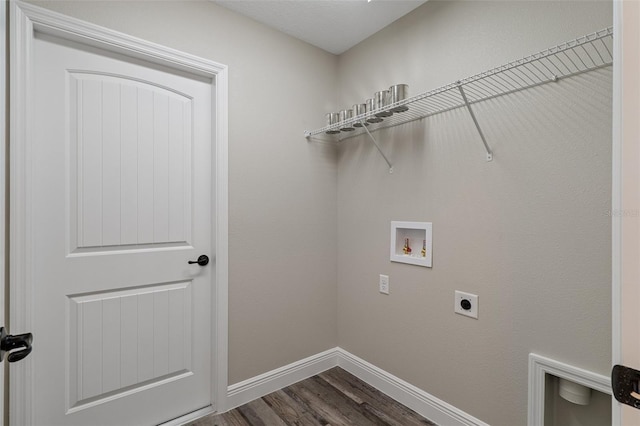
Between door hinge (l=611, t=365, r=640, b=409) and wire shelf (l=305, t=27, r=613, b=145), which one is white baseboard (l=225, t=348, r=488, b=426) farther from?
wire shelf (l=305, t=27, r=613, b=145)

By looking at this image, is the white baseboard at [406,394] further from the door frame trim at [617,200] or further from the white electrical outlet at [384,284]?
the door frame trim at [617,200]

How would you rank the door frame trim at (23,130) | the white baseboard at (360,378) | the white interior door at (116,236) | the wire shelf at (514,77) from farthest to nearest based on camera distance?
the white baseboard at (360,378)
the white interior door at (116,236)
the door frame trim at (23,130)
the wire shelf at (514,77)

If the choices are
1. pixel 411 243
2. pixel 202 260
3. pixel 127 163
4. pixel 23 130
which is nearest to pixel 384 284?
pixel 411 243

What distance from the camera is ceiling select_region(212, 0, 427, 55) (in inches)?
70.7

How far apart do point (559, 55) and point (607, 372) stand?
1.27 metres

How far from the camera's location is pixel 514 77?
1.42 meters

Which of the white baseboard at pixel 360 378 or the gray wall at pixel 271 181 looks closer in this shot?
the white baseboard at pixel 360 378

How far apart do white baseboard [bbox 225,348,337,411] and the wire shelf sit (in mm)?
1639

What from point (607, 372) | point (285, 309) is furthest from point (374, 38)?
point (607, 372)

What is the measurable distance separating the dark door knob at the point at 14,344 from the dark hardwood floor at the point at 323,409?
1.26 meters

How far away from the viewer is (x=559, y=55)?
1288 mm

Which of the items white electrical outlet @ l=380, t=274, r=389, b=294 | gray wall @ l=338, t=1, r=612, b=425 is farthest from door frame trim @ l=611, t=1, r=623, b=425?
white electrical outlet @ l=380, t=274, r=389, b=294

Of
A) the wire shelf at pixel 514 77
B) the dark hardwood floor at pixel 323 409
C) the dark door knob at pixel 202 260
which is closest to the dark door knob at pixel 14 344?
the dark door knob at pixel 202 260

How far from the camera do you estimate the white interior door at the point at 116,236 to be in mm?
1406
